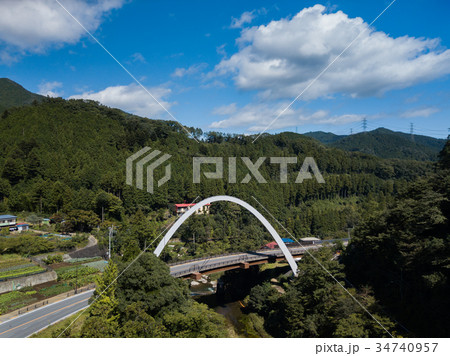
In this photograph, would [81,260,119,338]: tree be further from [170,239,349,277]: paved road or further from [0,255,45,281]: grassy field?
[0,255,45,281]: grassy field

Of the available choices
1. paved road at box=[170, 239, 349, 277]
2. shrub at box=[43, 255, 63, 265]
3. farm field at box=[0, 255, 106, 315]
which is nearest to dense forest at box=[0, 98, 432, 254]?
paved road at box=[170, 239, 349, 277]

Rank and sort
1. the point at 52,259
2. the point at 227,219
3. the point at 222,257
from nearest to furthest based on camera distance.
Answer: the point at 52,259 → the point at 222,257 → the point at 227,219

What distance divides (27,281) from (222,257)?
17.6 metres

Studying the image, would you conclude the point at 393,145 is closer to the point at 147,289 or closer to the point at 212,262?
the point at 212,262

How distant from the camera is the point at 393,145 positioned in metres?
140

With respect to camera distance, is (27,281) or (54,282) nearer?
(27,281)

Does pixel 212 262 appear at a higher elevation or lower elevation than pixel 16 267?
lower

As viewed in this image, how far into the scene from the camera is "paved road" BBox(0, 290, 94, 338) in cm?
1462

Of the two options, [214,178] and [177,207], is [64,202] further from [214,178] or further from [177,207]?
[214,178]

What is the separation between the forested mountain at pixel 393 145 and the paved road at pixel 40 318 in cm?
12347

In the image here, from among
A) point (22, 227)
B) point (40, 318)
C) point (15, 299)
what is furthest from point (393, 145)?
point (40, 318)

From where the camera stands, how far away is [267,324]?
23484 mm

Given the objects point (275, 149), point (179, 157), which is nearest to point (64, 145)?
point (179, 157)

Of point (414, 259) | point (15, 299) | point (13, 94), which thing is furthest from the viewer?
point (13, 94)
